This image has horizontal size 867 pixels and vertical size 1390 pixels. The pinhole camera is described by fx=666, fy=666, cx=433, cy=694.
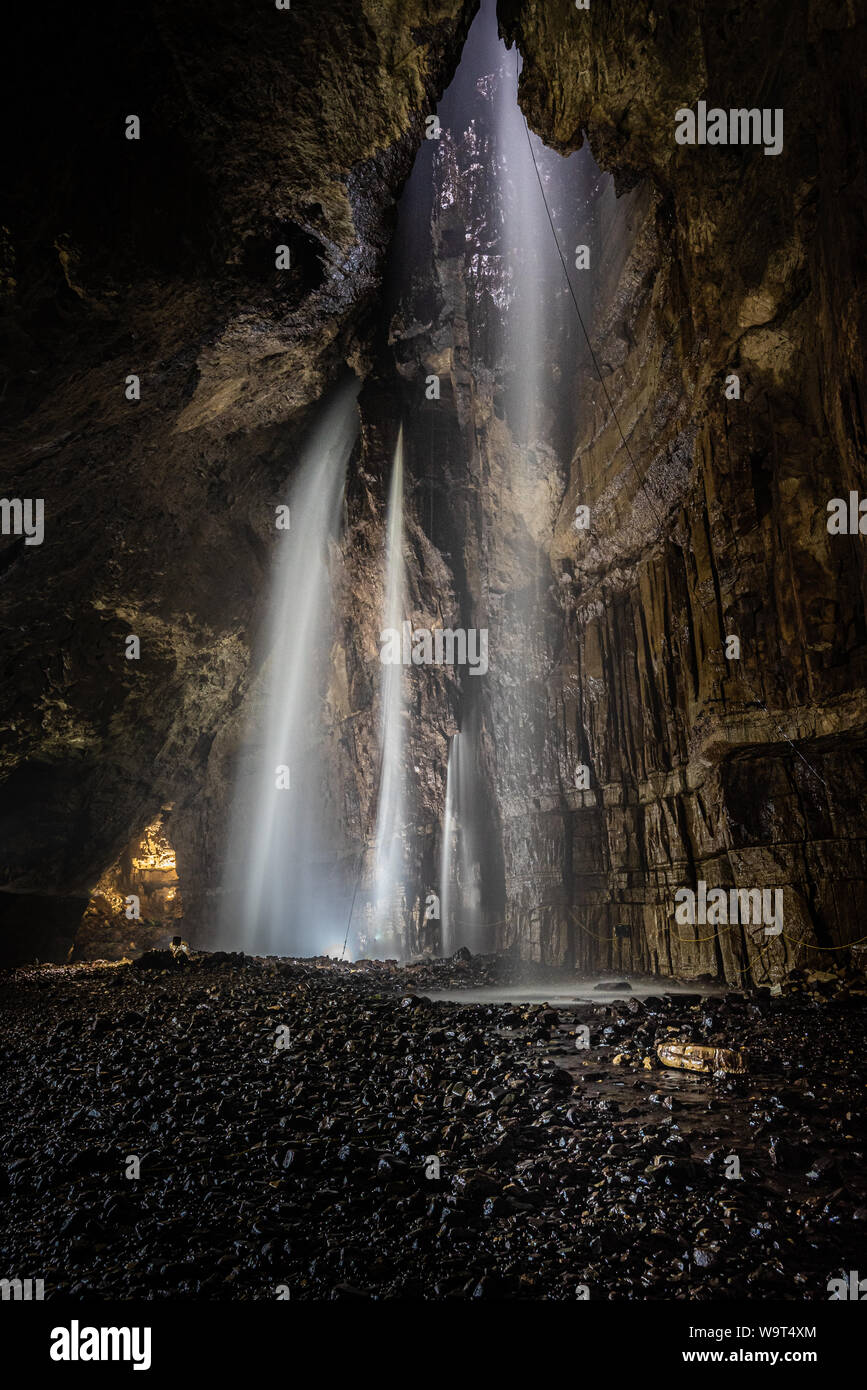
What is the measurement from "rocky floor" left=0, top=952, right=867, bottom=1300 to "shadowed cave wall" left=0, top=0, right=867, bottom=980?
195 inches

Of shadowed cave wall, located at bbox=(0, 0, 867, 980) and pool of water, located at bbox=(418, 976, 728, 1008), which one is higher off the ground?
shadowed cave wall, located at bbox=(0, 0, 867, 980)

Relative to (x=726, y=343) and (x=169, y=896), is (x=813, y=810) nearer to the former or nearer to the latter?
(x=726, y=343)

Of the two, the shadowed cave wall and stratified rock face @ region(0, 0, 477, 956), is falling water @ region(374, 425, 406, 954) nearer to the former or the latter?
the shadowed cave wall

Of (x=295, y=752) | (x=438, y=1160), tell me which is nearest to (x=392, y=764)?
(x=295, y=752)

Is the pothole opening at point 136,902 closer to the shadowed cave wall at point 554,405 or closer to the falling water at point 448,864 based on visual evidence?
the shadowed cave wall at point 554,405

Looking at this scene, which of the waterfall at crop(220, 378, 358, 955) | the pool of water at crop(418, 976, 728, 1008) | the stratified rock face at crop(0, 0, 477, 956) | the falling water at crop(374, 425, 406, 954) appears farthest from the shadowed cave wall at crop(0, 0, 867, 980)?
the falling water at crop(374, 425, 406, 954)

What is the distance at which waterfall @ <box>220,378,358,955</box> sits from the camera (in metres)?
20.1

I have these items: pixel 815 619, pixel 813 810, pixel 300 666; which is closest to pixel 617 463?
Result: pixel 815 619

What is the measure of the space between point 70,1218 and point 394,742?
72.4 ft

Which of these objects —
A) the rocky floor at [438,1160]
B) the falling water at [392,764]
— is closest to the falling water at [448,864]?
the falling water at [392,764]

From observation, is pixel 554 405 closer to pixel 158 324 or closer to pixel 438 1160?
pixel 158 324

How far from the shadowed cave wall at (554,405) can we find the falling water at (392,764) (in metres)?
2.58

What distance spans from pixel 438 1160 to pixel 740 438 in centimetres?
1087

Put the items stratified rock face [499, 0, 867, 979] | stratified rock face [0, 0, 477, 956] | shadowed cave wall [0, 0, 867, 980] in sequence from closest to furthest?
stratified rock face [0, 0, 477, 956], shadowed cave wall [0, 0, 867, 980], stratified rock face [499, 0, 867, 979]
